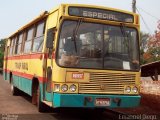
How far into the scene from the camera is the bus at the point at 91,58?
9.93 metres

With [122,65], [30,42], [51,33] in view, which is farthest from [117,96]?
[30,42]

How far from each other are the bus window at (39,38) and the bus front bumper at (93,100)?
2.87 meters

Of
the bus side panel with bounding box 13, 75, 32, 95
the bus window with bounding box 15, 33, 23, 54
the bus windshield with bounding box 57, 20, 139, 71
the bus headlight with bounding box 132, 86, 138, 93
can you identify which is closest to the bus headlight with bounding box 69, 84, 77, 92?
the bus windshield with bounding box 57, 20, 139, 71

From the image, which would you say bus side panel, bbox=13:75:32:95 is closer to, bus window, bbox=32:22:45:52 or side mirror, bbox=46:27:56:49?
bus window, bbox=32:22:45:52

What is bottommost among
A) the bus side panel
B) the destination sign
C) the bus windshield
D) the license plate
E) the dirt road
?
the dirt road

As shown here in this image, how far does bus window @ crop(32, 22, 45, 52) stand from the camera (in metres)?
12.3

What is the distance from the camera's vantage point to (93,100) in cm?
1002

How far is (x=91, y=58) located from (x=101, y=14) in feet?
4.41

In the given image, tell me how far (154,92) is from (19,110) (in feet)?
26.1

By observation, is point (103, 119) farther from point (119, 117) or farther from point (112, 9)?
point (112, 9)

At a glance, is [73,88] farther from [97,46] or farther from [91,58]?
[97,46]

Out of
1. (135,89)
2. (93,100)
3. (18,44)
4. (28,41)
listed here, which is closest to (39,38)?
(28,41)

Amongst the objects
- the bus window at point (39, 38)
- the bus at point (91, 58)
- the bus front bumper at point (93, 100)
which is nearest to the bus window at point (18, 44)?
the bus window at point (39, 38)

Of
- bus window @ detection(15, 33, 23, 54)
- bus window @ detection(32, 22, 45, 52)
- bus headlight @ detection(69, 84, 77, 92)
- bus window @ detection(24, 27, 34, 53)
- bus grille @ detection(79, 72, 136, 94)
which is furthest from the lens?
bus window @ detection(15, 33, 23, 54)
